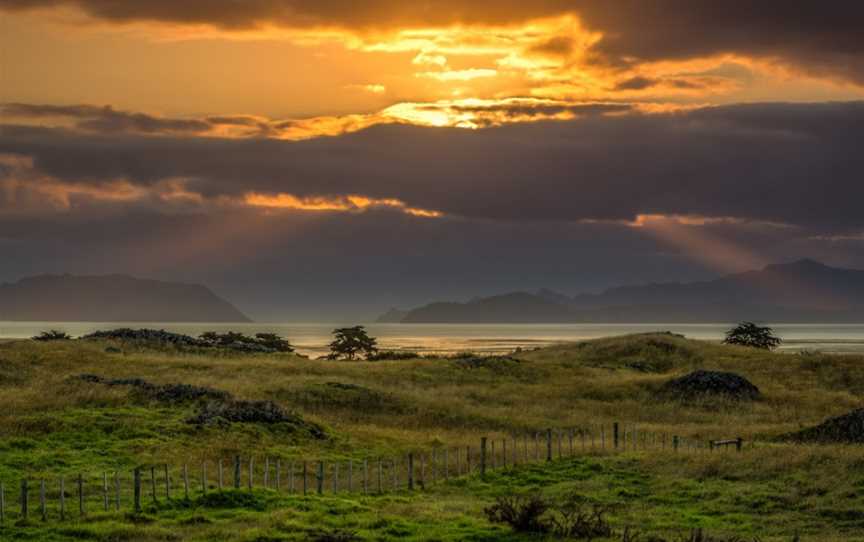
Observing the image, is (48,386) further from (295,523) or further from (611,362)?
(611,362)

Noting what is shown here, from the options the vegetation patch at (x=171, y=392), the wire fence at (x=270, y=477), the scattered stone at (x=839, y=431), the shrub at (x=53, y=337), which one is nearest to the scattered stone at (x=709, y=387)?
the wire fence at (x=270, y=477)

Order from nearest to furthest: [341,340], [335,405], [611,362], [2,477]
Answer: [2,477] → [335,405] → [611,362] → [341,340]

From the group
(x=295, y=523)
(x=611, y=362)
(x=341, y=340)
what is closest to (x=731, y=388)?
(x=611, y=362)

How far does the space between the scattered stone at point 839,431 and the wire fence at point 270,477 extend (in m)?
5.07

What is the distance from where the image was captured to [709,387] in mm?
80938

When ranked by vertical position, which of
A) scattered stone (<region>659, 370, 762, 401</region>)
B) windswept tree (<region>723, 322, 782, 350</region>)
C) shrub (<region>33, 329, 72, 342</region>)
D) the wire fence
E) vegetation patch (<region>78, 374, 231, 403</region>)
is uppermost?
shrub (<region>33, 329, 72, 342</region>)

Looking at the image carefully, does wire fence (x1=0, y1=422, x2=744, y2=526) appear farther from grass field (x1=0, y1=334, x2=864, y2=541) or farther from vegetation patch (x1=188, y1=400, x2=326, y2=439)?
vegetation patch (x1=188, y1=400, x2=326, y2=439)

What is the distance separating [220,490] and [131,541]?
19.6ft

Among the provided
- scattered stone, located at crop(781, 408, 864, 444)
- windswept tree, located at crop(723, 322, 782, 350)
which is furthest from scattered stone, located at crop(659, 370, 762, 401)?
windswept tree, located at crop(723, 322, 782, 350)

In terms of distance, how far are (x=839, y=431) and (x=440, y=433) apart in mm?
22859

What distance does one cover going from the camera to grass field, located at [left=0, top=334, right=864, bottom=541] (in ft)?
109

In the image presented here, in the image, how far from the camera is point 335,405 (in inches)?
2788

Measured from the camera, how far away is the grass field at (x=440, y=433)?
33094 millimetres

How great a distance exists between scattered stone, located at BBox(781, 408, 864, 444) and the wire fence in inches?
200
